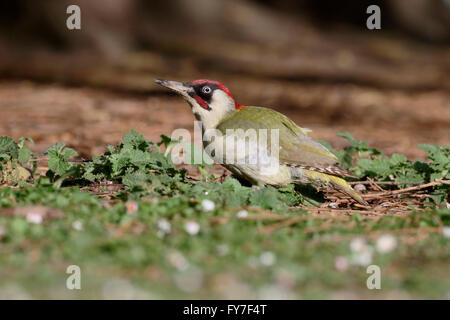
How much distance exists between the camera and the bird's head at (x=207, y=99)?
5.91 meters

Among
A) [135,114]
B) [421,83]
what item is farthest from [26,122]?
[421,83]

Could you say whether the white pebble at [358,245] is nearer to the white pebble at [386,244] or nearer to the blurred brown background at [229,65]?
the white pebble at [386,244]

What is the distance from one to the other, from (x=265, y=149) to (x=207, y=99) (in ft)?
2.53

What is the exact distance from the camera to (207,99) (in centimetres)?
593

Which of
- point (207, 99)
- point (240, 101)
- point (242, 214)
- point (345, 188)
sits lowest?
point (242, 214)

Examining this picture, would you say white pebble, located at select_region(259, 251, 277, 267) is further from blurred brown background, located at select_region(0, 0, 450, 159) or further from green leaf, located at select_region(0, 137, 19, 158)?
blurred brown background, located at select_region(0, 0, 450, 159)

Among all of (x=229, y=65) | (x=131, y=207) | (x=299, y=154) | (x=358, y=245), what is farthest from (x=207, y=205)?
(x=229, y=65)

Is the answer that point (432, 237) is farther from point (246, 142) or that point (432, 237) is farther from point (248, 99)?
point (248, 99)

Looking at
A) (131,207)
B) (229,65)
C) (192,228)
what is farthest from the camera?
(229,65)

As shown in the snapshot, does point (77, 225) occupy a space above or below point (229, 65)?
below

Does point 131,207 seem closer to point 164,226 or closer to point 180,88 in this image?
point 164,226

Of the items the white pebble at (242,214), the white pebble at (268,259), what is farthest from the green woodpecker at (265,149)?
the white pebble at (268,259)

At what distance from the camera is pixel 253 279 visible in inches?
130
